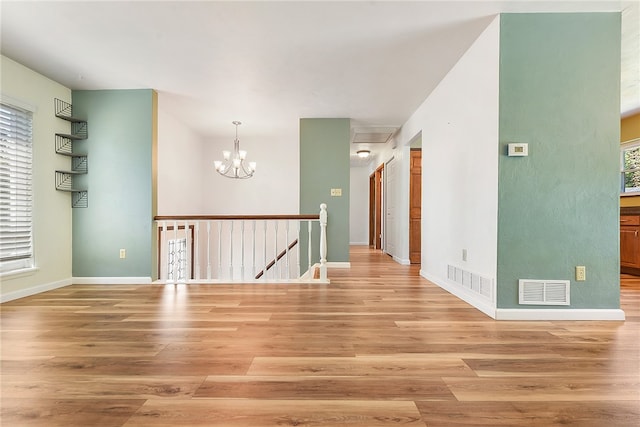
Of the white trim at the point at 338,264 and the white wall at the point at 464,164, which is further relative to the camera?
the white trim at the point at 338,264

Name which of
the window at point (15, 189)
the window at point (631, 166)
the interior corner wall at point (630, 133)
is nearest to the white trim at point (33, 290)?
the window at point (15, 189)

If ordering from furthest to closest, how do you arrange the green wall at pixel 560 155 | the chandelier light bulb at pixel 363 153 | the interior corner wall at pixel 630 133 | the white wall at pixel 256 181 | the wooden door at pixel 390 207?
the chandelier light bulb at pixel 363 153, the white wall at pixel 256 181, the wooden door at pixel 390 207, the interior corner wall at pixel 630 133, the green wall at pixel 560 155

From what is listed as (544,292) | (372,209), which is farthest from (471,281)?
(372,209)

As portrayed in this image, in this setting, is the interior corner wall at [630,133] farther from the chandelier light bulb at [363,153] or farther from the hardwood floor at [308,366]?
the chandelier light bulb at [363,153]

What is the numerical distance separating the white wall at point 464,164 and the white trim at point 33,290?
181 inches

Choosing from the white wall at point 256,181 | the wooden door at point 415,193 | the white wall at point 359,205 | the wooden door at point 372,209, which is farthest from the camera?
the white wall at point 359,205

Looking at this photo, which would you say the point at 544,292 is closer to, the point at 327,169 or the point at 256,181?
the point at 327,169

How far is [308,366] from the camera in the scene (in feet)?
5.73

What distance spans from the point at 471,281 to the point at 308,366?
2.02 m

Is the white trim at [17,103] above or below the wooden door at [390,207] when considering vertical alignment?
above

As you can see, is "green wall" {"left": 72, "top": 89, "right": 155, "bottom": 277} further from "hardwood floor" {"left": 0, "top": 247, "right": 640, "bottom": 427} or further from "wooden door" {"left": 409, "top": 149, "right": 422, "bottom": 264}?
"wooden door" {"left": 409, "top": 149, "right": 422, "bottom": 264}

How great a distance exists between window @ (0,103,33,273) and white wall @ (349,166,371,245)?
734 cm

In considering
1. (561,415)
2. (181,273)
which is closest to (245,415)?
(561,415)

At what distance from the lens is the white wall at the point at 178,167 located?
4977 millimetres
